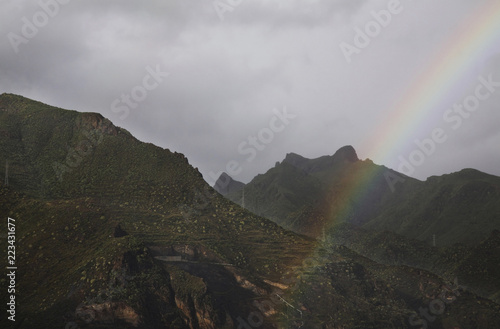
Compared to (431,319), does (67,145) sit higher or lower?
higher

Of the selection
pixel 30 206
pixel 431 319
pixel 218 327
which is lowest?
pixel 431 319

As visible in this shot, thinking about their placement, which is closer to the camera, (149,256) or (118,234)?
(149,256)

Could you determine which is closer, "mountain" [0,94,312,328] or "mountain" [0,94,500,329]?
"mountain" [0,94,312,328]

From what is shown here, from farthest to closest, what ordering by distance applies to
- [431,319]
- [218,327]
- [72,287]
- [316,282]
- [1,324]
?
[431,319] < [316,282] < [218,327] < [72,287] < [1,324]

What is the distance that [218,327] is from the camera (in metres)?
114

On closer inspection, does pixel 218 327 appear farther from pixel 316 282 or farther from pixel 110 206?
pixel 110 206

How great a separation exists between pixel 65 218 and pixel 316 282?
70.2 meters

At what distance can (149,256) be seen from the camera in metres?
120

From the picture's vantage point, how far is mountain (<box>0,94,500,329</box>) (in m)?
107

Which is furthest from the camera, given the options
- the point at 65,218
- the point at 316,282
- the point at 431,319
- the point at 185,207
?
the point at 431,319

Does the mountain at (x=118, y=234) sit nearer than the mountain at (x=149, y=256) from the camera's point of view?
Yes

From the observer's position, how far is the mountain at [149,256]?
106750 mm

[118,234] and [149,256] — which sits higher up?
[118,234]

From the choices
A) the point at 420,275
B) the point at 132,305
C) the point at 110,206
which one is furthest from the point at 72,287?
the point at 420,275
